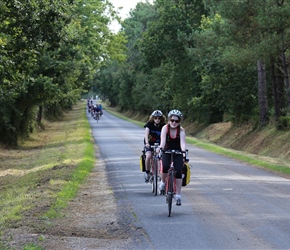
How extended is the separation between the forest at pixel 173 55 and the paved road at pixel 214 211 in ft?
18.1

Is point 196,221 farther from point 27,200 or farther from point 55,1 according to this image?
point 55,1

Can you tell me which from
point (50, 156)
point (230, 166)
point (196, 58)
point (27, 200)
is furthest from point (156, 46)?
point (27, 200)

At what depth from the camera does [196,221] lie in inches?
428

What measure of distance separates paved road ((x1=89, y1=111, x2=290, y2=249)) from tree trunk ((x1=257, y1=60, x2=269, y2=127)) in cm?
1543

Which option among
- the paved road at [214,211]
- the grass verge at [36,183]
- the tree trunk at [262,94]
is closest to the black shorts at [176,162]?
the paved road at [214,211]

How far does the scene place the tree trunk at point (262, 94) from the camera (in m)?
35.3

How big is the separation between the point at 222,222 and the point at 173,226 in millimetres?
935

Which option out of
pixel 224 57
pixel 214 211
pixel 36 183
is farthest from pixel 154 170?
pixel 224 57

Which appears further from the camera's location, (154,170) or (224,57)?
(224,57)

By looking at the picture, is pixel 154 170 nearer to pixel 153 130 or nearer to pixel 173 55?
pixel 153 130

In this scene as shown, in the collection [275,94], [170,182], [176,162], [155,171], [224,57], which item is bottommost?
[155,171]

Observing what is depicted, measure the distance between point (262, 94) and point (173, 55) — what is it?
1494 cm

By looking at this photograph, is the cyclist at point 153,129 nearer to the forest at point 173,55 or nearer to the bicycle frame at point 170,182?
the bicycle frame at point 170,182

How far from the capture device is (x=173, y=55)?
49.9 metres
